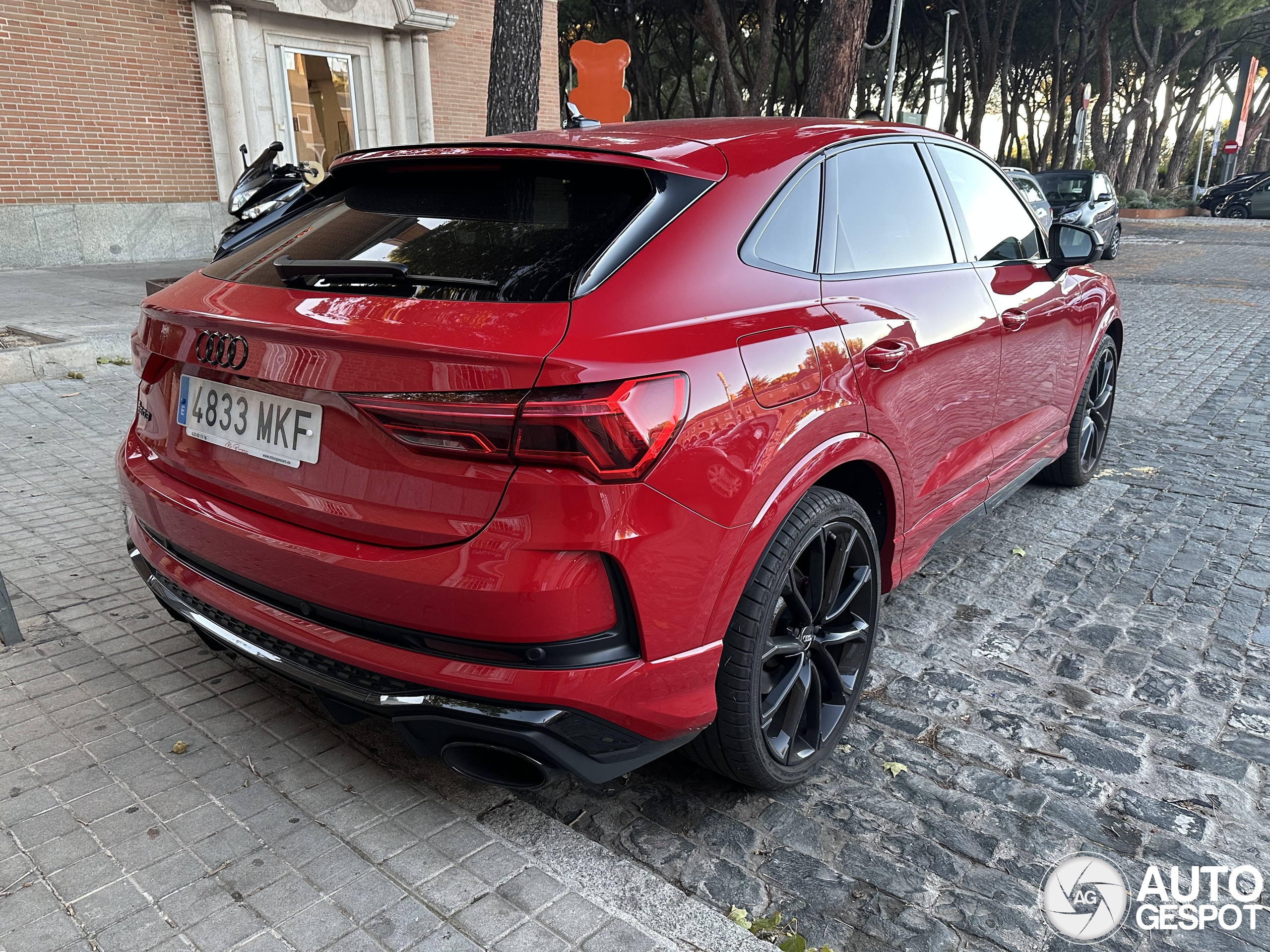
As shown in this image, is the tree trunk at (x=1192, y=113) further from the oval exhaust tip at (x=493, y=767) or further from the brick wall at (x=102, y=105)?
the oval exhaust tip at (x=493, y=767)

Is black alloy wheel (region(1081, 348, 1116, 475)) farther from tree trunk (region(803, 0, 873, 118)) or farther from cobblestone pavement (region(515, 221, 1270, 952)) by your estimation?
tree trunk (region(803, 0, 873, 118))

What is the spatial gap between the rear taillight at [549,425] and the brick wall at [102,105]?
41.4 feet

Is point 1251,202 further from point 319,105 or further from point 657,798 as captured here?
point 657,798

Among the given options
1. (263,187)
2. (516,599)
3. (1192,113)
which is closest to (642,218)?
(516,599)

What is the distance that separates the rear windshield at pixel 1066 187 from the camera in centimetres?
1789

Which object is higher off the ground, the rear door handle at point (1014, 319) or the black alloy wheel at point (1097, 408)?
the rear door handle at point (1014, 319)

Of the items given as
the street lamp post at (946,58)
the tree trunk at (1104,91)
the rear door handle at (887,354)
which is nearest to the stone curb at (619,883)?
the rear door handle at (887,354)

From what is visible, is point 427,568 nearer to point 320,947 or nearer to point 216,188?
point 320,947

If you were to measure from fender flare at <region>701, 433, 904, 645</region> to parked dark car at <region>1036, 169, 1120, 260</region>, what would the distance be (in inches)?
653

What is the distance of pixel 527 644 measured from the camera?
1940 mm

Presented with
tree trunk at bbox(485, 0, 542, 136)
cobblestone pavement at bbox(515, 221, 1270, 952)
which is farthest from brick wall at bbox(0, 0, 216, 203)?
cobblestone pavement at bbox(515, 221, 1270, 952)

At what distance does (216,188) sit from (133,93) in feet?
5.09

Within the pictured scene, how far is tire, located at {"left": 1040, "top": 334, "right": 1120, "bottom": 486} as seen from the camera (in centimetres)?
491

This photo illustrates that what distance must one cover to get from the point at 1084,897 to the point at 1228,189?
35.2 m
